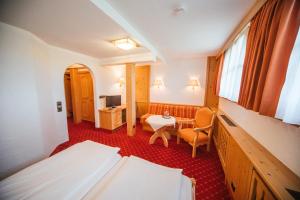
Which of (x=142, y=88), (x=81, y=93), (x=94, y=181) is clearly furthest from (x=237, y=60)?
(x=81, y=93)

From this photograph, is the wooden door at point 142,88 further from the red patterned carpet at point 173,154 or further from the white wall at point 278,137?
the white wall at point 278,137

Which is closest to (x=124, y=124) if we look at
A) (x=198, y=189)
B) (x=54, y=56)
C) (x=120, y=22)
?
(x=54, y=56)

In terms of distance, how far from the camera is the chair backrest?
2.72 m

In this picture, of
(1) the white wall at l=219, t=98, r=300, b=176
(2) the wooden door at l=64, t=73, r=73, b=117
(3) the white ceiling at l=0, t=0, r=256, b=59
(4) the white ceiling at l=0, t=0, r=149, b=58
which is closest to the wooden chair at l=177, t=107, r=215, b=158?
(1) the white wall at l=219, t=98, r=300, b=176

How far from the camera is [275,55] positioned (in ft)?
3.12

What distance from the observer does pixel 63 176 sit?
114 centimetres

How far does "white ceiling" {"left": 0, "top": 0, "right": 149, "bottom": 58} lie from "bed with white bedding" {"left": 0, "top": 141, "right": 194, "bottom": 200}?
6.06ft

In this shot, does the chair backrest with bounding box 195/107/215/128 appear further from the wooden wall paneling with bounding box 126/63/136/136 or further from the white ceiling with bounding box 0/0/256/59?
the wooden wall paneling with bounding box 126/63/136/136

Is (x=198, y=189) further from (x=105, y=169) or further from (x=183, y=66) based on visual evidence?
(x=183, y=66)

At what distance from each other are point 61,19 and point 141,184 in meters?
2.39

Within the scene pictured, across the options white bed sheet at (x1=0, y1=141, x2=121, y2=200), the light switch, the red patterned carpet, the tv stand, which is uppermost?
the light switch

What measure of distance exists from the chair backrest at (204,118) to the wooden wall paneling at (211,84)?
1.24 meters

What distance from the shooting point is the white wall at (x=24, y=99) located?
1649 mm

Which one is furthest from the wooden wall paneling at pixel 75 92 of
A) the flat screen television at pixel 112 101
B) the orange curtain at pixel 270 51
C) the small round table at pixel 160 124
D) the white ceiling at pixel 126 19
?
the orange curtain at pixel 270 51
